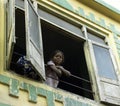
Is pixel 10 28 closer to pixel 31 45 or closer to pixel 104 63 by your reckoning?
pixel 31 45

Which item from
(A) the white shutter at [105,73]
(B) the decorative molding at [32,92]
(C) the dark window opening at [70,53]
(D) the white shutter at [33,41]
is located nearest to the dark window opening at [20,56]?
(D) the white shutter at [33,41]

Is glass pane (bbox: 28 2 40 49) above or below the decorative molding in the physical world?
above

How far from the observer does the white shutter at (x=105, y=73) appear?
6590 mm

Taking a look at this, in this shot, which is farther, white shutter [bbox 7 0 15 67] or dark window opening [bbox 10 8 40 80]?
dark window opening [bbox 10 8 40 80]

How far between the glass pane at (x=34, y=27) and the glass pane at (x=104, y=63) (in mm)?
1615

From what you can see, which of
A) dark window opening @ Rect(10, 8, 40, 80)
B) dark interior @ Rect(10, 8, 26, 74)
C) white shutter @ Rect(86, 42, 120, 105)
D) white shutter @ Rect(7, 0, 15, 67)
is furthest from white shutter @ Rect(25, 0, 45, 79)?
white shutter @ Rect(86, 42, 120, 105)

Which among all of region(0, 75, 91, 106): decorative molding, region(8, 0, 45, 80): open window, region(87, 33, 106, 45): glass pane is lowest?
region(0, 75, 91, 106): decorative molding

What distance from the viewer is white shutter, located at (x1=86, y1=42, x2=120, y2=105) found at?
6.59 m

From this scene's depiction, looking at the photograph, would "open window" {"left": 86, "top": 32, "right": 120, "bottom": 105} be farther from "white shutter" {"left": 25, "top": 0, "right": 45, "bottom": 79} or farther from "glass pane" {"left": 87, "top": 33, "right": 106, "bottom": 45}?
"white shutter" {"left": 25, "top": 0, "right": 45, "bottom": 79}

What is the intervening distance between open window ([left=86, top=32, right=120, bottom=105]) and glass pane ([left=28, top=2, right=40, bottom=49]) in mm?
1455

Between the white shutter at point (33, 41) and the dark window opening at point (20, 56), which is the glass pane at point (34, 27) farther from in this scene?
the dark window opening at point (20, 56)

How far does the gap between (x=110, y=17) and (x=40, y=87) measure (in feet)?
11.7

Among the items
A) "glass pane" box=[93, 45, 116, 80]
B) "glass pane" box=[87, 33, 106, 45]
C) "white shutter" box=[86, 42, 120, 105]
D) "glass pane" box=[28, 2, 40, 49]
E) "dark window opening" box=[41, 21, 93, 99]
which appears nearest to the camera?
"glass pane" box=[28, 2, 40, 49]

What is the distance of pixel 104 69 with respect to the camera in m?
7.16
